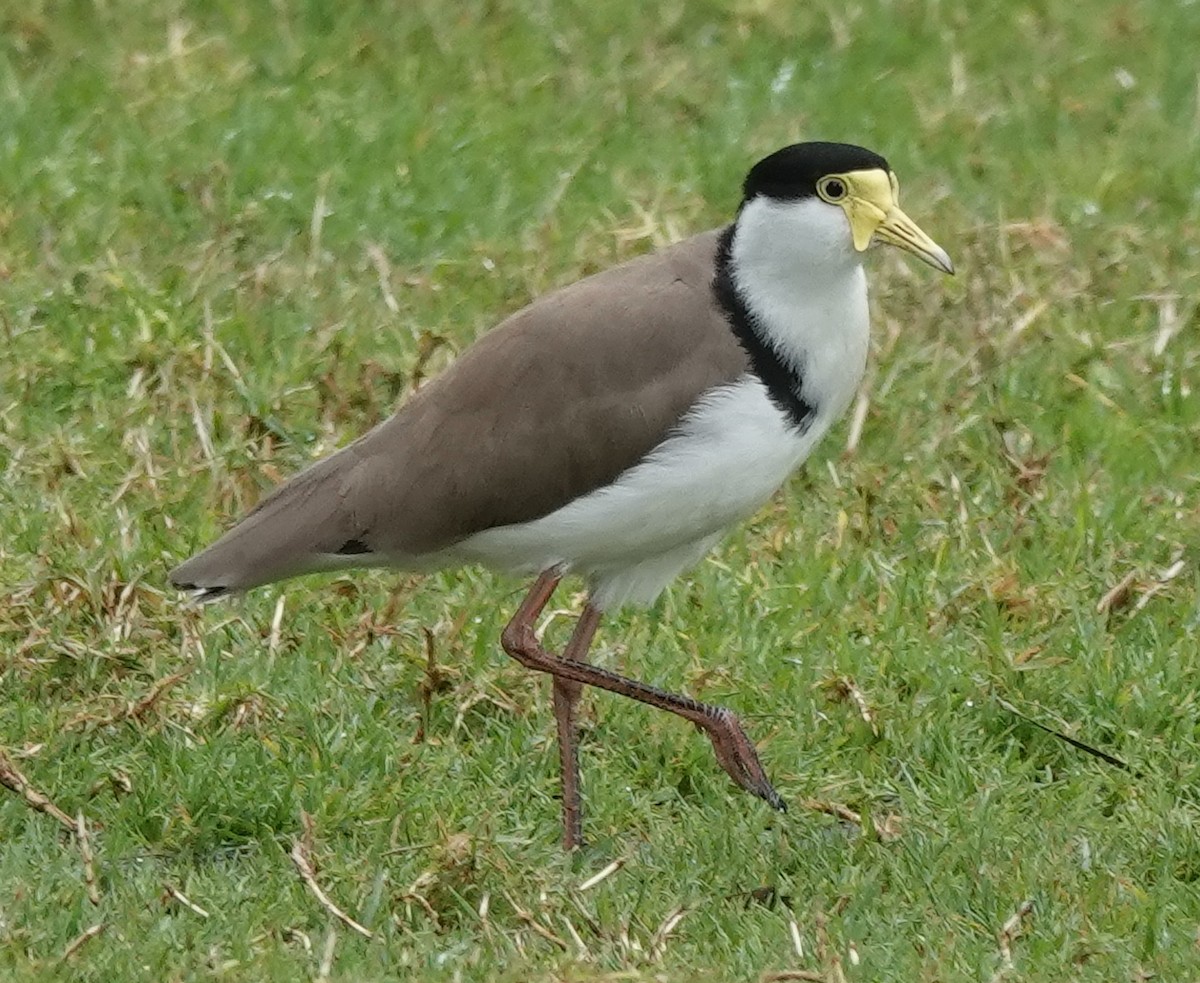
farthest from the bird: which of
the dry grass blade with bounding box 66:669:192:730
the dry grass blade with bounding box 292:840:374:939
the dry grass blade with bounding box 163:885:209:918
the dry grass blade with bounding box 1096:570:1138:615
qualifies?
the dry grass blade with bounding box 1096:570:1138:615

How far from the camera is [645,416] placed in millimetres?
5582

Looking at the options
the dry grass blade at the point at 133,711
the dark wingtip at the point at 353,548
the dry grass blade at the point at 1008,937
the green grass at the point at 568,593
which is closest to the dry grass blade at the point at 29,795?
the green grass at the point at 568,593

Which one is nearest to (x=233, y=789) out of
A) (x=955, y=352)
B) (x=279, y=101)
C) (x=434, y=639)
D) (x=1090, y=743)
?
(x=434, y=639)

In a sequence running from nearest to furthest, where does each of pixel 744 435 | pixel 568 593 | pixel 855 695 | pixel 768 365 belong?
pixel 744 435 → pixel 768 365 → pixel 855 695 → pixel 568 593

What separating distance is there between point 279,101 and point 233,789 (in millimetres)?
4273

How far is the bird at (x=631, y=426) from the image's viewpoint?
5586mm

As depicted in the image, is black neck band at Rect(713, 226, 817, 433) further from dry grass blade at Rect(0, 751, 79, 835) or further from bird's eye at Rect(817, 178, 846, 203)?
dry grass blade at Rect(0, 751, 79, 835)

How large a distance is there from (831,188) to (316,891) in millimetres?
1889

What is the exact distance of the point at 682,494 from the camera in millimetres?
5539

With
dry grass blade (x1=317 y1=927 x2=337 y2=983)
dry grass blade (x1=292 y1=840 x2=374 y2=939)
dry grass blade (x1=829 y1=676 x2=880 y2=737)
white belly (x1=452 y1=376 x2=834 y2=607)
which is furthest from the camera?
dry grass blade (x1=829 y1=676 x2=880 y2=737)

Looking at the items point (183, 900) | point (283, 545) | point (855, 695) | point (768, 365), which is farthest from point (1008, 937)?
point (283, 545)

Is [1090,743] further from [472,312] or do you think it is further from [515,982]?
[472,312]

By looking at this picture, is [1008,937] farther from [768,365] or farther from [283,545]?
[283,545]

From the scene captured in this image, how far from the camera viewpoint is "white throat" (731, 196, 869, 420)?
223 inches
